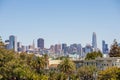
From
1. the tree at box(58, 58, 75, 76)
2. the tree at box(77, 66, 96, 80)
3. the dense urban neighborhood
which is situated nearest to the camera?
the dense urban neighborhood

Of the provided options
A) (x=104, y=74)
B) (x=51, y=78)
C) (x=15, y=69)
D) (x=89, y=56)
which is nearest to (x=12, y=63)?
(x=15, y=69)

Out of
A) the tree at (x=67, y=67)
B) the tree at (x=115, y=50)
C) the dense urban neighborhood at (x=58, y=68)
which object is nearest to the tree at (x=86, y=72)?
the dense urban neighborhood at (x=58, y=68)

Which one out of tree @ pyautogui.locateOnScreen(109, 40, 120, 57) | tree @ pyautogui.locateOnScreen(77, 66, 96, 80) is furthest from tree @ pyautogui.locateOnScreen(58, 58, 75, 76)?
tree @ pyautogui.locateOnScreen(109, 40, 120, 57)

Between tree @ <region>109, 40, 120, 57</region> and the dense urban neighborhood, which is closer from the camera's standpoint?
the dense urban neighborhood

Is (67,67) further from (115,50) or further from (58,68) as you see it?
(115,50)

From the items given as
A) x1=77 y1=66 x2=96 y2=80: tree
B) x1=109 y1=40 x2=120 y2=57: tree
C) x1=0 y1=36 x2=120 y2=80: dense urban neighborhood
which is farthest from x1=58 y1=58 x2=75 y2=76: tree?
x1=109 y1=40 x2=120 y2=57: tree

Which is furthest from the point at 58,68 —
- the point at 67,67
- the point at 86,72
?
the point at 86,72

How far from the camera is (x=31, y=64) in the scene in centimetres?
8988

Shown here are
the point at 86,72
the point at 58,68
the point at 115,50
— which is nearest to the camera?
the point at 86,72

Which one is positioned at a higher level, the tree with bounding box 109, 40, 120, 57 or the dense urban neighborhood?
the tree with bounding box 109, 40, 120, 57

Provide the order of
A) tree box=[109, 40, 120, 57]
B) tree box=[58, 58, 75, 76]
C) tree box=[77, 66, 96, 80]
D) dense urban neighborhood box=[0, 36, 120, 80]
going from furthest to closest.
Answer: tree box=[109, 40, 120, 57] < tree box=[77, 66, 96, 80] < tree box=[58, 58, 75, 76] < dense urban neighborhood box=[0, 36, 120, 80]

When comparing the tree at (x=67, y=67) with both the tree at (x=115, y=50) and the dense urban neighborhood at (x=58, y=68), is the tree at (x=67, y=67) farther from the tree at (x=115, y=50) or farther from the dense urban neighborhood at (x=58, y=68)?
the tree at (x=115, y=50)

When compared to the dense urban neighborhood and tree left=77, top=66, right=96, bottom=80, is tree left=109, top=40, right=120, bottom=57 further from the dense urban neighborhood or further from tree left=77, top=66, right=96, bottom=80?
tree left=77, top=66, right=96, bottom=80

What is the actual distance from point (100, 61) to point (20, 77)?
2672cm
